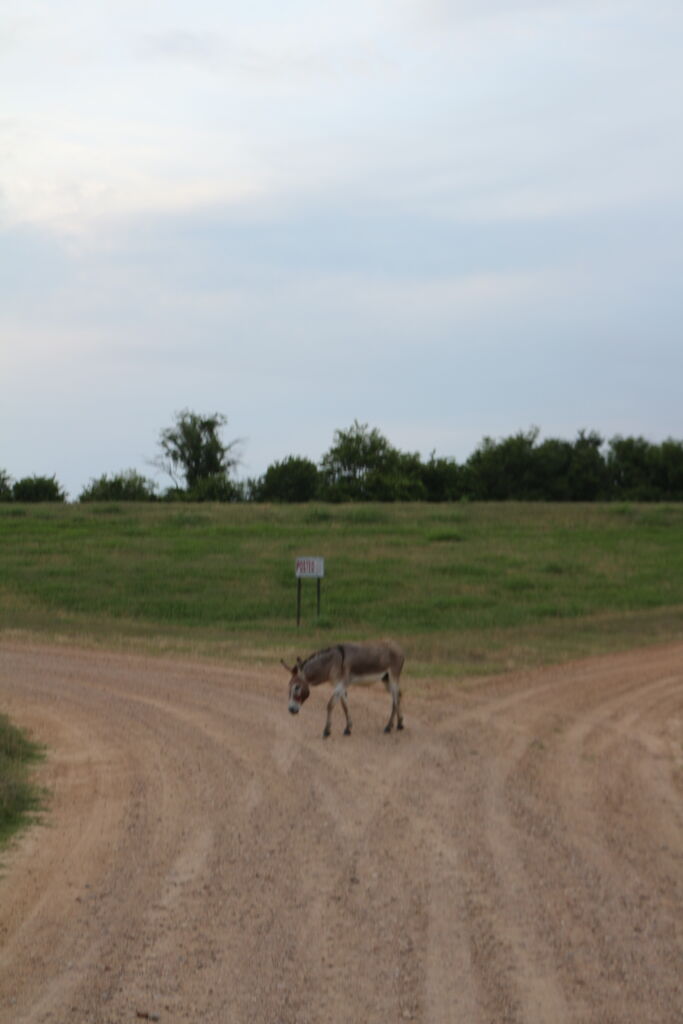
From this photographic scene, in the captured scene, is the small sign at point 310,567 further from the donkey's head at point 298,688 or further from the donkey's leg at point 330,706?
the donkey's head at point 298,688

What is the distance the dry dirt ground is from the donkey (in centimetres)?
54

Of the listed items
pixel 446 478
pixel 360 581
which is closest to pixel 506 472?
pixel 446 478

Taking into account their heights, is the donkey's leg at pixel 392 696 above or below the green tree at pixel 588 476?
below

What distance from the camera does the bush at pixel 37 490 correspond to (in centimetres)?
9044

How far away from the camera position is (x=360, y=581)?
36594 millimetres

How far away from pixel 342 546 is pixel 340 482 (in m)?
56.1

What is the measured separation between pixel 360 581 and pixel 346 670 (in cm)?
2010

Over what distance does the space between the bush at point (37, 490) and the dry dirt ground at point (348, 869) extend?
73.9 meters

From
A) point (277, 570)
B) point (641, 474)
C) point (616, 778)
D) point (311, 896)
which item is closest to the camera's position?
point (311, 896)

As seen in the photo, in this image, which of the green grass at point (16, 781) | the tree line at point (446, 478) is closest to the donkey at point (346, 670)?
the green grass at point (16, 781)

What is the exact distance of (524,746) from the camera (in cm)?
1589

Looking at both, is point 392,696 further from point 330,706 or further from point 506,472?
point 506,472

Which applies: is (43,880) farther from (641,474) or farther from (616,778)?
(641,474)

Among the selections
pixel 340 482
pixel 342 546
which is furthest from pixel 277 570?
pixel 340 482
